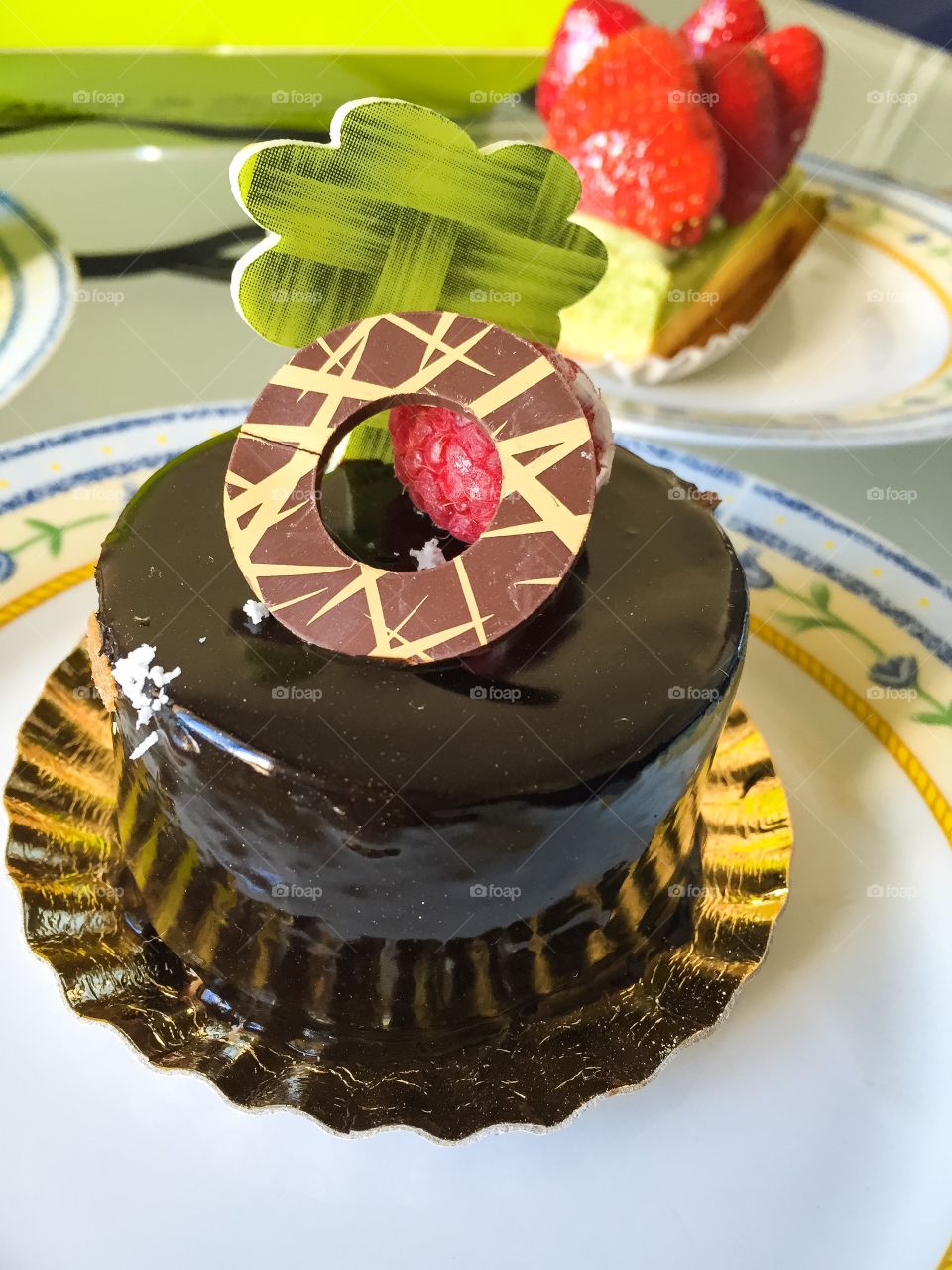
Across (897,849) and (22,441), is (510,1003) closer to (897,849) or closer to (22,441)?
(897,849)

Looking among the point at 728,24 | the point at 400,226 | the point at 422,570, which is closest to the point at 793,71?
the point at 728,24

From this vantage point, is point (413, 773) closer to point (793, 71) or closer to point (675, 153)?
point (675, 153)

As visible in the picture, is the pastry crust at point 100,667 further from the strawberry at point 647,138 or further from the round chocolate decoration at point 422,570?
the strawberry at point 647,138

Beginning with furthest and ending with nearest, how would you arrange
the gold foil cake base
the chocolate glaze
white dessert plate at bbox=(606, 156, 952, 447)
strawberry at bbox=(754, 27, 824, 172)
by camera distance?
strawberry at bbox=(754, 27, 824, 172), white dessert plate at bbox=(606, 156, 952, 447), the gold foil cake base, the chocolate glaze

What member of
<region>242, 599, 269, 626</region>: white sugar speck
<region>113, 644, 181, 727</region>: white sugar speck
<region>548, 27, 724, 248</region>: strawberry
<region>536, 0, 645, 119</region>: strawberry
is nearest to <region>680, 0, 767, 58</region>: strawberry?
<region>536, 0, 645, 119</region>: strawberry

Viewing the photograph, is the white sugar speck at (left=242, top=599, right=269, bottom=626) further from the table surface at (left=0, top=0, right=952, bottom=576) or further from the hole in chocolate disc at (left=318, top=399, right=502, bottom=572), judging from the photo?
the table surface at (left=0, top=0, right=952, bottom=576)

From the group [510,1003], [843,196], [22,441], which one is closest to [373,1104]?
[510,1003]
